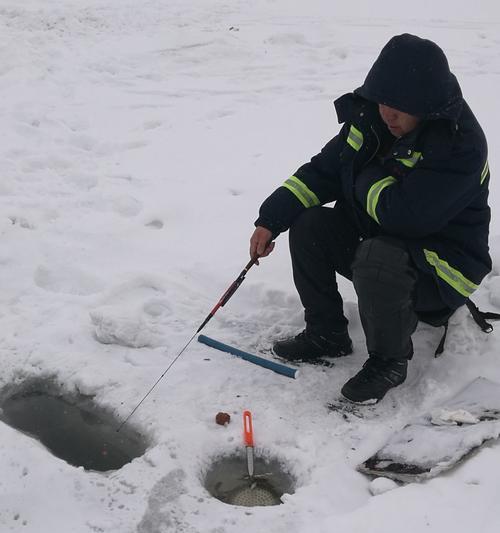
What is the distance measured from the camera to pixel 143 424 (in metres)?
2.81

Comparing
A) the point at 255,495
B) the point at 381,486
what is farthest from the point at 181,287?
the point at 381,486

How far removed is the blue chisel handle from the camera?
313 centimetres

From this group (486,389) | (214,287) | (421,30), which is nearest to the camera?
(486,389)

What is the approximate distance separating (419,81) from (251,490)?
1.73m

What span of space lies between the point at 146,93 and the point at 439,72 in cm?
499

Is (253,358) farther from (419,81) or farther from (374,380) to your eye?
(419,81)

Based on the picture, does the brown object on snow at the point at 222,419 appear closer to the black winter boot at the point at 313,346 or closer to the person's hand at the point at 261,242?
the black winter boot at the point at 313,346

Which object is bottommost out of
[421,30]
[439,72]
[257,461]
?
[257,461]

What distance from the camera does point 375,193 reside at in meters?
2.77

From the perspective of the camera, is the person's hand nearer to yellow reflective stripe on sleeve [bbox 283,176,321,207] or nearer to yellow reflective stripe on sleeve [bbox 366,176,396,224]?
yellow reflective stripe on sleeve [bbox 283,176,321,207]

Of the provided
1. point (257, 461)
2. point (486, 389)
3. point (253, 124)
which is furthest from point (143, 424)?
point (253, 124)

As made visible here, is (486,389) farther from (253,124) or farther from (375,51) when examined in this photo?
(375,51)

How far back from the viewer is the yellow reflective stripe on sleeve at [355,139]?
2908 millimetres

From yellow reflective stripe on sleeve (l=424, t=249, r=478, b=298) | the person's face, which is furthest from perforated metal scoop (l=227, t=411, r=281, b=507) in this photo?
the person's face
